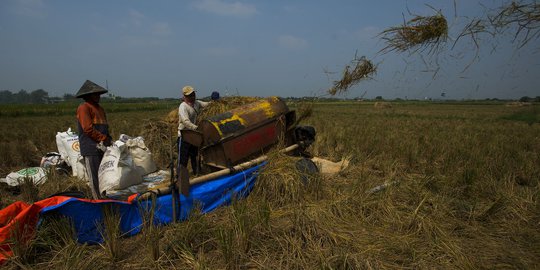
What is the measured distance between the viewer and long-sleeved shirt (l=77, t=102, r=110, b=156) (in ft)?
12.5

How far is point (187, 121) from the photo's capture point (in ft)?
16.2

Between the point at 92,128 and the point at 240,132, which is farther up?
the point at 92,128

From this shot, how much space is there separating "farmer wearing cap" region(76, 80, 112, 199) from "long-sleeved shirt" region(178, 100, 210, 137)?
120 cm

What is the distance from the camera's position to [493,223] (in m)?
3.39

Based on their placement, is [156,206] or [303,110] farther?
[303,110]

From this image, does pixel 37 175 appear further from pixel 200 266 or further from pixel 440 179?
pixel 440 179

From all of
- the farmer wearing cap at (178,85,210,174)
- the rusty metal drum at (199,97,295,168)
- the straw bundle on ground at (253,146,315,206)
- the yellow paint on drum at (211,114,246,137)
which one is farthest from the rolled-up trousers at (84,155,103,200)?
the straw bundle on ground at (253,146,315,206)

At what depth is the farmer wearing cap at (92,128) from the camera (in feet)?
12.5

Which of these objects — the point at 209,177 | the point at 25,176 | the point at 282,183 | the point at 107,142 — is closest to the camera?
the point at 209,177

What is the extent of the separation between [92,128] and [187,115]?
1517 millimetres

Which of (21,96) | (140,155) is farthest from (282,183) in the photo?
(21,96)

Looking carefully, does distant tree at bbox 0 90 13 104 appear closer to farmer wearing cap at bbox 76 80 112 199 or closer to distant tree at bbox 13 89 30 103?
distant tree at bbox 13 89 30 103

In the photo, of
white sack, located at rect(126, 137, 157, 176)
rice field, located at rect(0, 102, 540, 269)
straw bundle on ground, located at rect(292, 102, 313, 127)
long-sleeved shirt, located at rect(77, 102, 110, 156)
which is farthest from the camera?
straw bundle on ground, located at rect(292, 102, 313, 127)

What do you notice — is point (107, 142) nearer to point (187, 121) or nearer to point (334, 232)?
point (187, 121)
